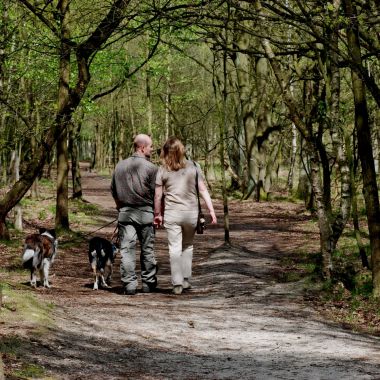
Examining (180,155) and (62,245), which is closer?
(180,155)

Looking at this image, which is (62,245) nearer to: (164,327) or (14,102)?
(14,102)

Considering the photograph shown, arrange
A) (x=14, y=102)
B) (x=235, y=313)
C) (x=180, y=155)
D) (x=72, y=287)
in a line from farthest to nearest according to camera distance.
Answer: (x=14, y=102), (x=72, y=287), (x=180, y=155), (x=235, y=313)

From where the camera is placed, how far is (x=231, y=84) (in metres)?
39.2

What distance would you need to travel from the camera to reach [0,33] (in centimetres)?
1622

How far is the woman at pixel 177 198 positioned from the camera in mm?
10625

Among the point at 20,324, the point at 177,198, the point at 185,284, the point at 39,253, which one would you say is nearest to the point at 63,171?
the point at 39,253

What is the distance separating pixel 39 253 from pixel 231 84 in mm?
29856

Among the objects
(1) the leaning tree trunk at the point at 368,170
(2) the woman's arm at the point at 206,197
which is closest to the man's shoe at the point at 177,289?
(2) the woman's arm at the point at 206,197

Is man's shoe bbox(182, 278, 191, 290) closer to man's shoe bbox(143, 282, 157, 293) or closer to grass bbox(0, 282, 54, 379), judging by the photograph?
man's shoe bbox(143, 282, 157, 293)

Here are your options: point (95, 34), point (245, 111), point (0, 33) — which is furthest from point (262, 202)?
point (95, 34)

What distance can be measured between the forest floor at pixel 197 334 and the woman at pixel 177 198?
0.68 meters

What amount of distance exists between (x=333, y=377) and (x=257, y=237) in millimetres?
15222

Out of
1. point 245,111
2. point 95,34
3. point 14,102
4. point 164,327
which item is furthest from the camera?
point 245,111

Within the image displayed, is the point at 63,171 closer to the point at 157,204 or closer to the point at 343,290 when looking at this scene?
the point at 157,204
